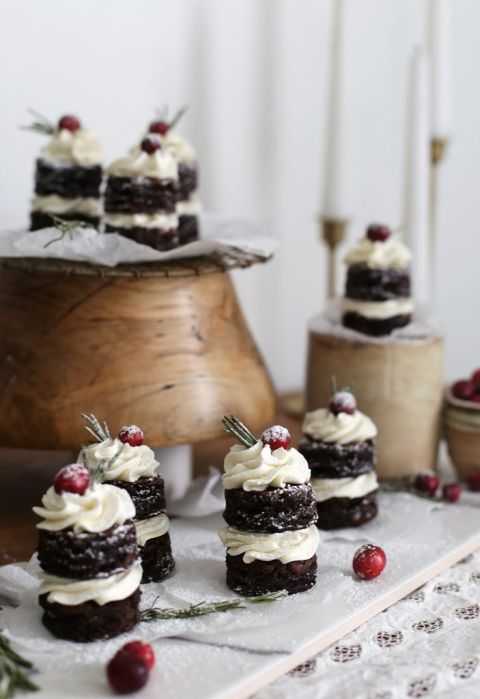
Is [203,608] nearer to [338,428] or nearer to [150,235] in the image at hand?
[338,428]

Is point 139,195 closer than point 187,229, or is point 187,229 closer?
point 139,195

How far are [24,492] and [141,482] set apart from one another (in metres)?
0.50

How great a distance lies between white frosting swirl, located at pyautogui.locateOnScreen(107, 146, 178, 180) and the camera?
1795 millimetres

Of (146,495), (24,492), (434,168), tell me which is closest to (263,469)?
(146,495)

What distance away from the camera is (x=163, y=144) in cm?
187

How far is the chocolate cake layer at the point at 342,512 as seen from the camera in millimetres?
1789

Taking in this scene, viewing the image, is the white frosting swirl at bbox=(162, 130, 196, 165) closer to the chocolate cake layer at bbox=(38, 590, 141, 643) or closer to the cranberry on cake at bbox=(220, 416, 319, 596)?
the cranberry on cake at bbox=(220, 416, 319, 596)

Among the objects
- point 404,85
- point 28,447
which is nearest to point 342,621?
point 28,447

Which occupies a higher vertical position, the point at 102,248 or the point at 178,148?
the point at 178,148

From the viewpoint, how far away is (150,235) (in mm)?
1806

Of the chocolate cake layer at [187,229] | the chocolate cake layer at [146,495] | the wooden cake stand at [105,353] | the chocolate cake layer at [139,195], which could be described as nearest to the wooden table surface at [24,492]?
the wooden cake stand at [105,353]

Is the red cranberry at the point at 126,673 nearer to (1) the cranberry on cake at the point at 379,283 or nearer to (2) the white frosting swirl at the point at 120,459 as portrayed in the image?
(2) the white frosting swirl at the point at 120,459

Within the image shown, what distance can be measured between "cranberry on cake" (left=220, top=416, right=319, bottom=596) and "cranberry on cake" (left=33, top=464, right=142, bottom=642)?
0.18m

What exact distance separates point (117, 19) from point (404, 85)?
0.94 metres
